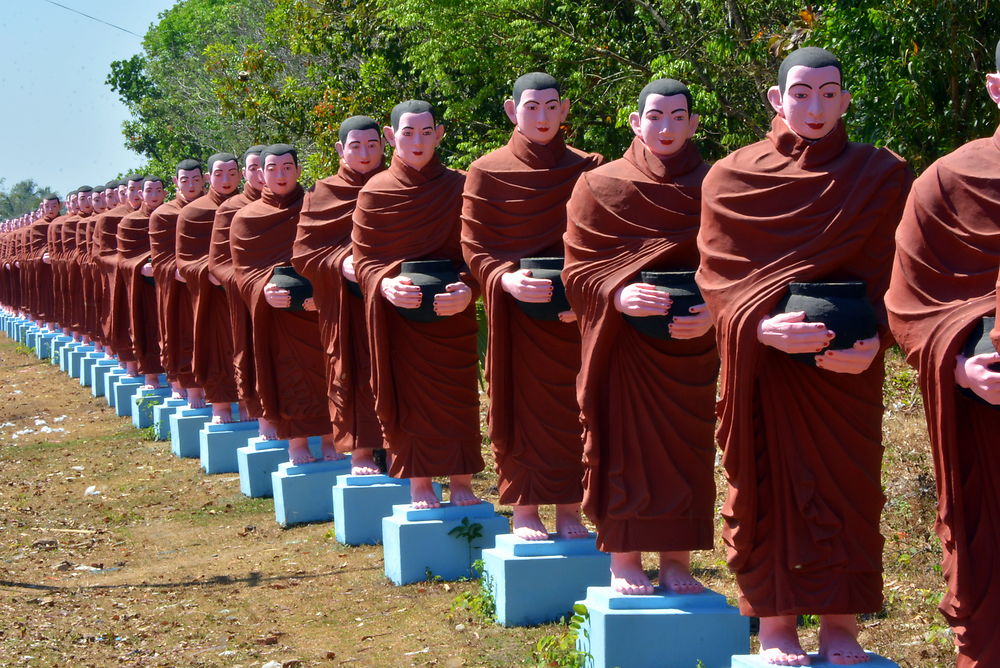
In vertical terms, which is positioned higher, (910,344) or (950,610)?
(910,344)

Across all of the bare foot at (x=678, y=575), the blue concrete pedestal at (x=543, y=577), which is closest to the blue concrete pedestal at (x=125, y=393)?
the blue concrete pedestal at (x=543, y=577)

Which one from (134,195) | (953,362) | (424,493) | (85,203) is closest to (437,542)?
(424,493)

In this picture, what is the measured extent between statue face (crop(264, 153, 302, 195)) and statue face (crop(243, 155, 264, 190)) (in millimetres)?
482

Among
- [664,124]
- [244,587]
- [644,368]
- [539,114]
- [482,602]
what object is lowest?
[244,587]

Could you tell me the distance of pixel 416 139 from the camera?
24.6 feet

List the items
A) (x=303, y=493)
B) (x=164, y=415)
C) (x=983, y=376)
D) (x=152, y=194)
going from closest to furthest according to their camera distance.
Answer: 1. (x=983, y=376)
2. (x=303, y=493)
3. (x=164, y=415)
4. (x=152, y=194)

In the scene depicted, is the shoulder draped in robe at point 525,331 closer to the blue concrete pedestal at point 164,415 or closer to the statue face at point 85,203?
the blue concrete pedestal at point 164,415

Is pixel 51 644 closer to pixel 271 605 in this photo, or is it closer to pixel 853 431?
pixel 271 605

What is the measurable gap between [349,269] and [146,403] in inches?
305

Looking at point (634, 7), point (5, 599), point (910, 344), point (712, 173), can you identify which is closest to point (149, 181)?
point (634, 7)

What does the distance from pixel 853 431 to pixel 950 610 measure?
32.7 inches

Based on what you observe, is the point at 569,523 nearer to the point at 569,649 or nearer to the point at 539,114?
the point at 569,649

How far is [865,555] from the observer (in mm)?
4754

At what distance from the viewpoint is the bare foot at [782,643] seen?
471 cm
